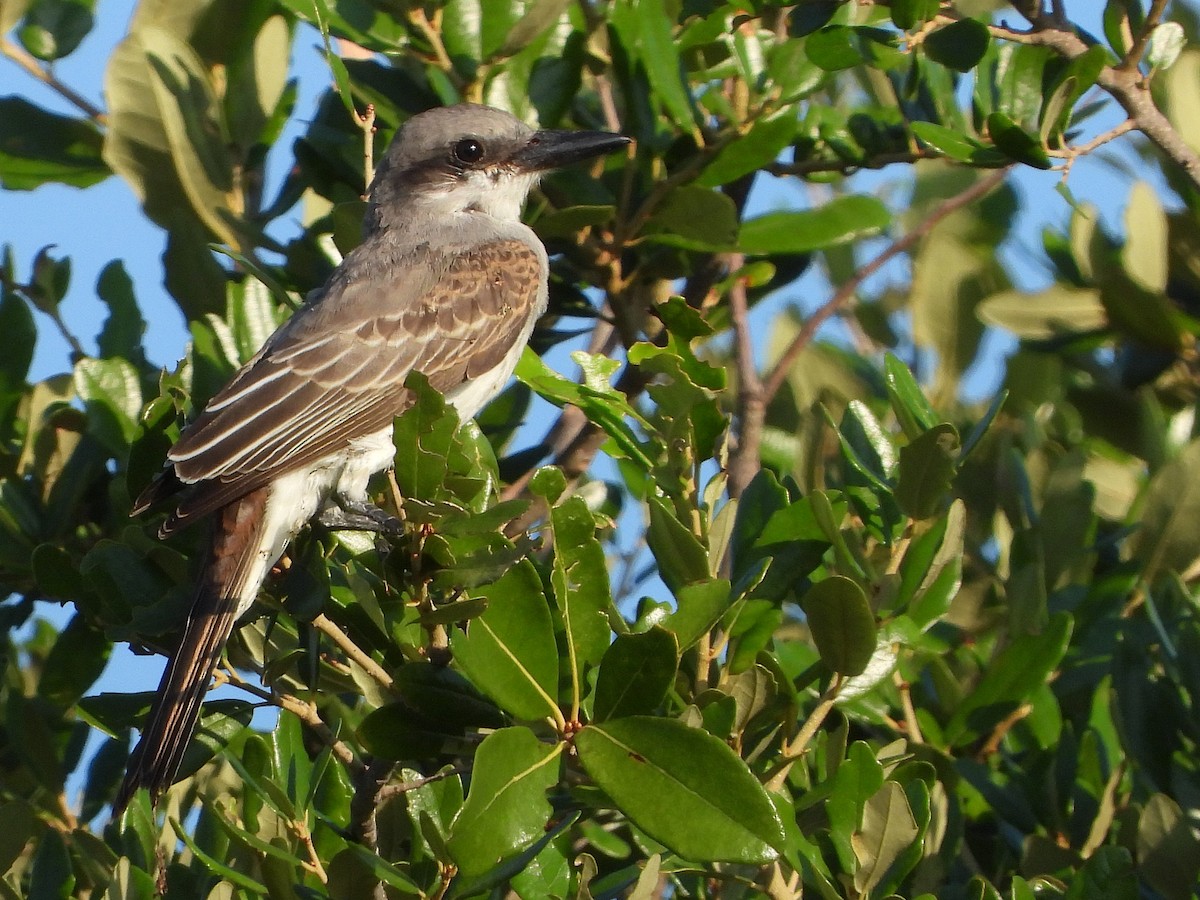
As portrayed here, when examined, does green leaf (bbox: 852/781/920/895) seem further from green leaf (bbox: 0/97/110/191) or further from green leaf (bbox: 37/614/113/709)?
green leaf (bbox: 0/97/110/191)

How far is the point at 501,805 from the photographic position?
2.25 meters

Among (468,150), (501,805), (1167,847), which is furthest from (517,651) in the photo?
(468,150)

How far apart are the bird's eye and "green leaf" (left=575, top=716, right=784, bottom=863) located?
2.63 m

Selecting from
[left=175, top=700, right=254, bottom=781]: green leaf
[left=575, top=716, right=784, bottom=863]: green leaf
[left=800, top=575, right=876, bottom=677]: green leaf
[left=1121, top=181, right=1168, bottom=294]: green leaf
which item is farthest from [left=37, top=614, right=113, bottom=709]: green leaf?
[left=1121, top=181, right=1168, bottom=294]: green leaf

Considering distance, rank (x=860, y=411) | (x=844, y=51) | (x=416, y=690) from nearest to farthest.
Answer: (x=416, y=690) → (x=860, y=411) → (x=844, y=51)

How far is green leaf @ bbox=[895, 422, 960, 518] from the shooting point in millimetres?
2660

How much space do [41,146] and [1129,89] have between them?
2616 mm

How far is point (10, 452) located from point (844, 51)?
2032 millimetres

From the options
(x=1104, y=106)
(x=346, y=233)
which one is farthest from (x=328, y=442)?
(x=1104, y=106)

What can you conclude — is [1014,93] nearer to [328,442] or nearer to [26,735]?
[328,442]

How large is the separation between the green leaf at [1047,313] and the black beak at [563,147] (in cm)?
123

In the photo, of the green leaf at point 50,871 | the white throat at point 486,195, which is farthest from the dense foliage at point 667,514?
the white throat at point 486,195

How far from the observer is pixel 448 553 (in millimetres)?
2625

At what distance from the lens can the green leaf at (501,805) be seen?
7.27 ft
